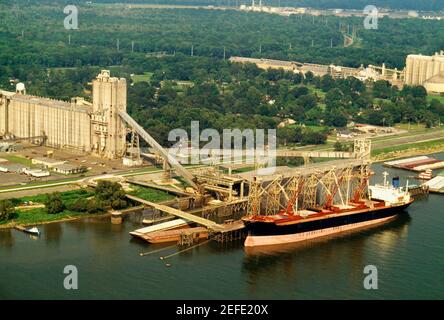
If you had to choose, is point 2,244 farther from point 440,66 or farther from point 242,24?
point 242,24

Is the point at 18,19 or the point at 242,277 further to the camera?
the point at 18,19

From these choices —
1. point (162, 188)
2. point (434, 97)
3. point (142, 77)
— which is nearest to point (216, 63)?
point (142, 77)

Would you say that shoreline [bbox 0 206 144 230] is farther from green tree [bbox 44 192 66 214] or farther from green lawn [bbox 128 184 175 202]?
green lawn [bbox 128 184 175 202]

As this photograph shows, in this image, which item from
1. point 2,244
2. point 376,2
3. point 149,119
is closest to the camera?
point 2,244

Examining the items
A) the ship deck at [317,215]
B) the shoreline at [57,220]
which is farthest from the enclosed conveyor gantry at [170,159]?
the ship deck at [317,215]

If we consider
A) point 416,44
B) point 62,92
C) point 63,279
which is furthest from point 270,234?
point 416,44

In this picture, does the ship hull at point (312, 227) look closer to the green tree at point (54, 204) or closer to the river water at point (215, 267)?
the river water at point (215, 267)

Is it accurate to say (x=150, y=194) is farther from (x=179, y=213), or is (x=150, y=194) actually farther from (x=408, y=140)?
(x=408, y=140)

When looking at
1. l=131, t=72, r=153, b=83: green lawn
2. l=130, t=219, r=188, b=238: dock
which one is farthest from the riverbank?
l=131, t=72, r=153, b=83: green lawn
